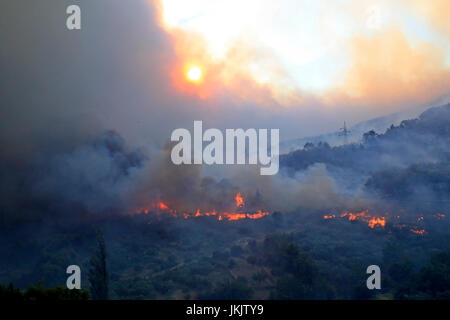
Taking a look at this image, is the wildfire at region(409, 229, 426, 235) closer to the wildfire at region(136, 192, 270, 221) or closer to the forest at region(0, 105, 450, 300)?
the forest at region(0, 105, 450, 300)

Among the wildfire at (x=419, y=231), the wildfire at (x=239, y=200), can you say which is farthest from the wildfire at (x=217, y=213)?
the wildfire at (x=419, y=231)

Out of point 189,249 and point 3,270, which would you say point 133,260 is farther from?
point 3,270

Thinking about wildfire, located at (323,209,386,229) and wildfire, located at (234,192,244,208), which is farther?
wildfire, located at (234,192,244,208)

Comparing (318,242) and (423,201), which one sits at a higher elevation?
(423,201)

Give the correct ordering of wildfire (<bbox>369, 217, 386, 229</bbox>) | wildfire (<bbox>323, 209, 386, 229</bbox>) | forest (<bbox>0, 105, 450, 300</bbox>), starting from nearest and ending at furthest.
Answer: forest (<bbox>0, 105, 450, 300</bbox>)
wildfire (<bbox>369, 217, 386, 229</bbox>)
wildfire (<bbox>323, 209, 386, 229</bbox>)

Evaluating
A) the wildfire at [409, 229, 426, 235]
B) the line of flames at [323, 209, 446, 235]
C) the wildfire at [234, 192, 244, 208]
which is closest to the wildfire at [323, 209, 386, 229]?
the line of flames at [323, 209, 446, 235]

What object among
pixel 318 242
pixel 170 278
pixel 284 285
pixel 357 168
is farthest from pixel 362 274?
pixel 357 168

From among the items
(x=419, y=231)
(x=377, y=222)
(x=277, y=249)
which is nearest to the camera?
(x=277, y=249)

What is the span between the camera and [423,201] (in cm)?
8781

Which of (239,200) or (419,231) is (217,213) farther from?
(419,231)

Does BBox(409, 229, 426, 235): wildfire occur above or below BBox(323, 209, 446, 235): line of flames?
below

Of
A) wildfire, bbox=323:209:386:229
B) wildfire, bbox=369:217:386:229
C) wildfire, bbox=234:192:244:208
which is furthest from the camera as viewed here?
wildfire, bbox=234:192:244:208

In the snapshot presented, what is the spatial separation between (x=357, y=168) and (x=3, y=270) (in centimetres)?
10379

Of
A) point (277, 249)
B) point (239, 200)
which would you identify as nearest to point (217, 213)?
point (239, 200)
